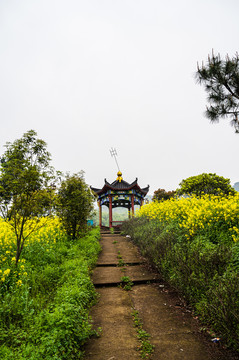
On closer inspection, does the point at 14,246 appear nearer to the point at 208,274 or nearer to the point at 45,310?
the point at 45,310

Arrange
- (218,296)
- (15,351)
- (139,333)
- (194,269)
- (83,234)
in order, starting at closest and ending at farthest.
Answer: (15,351) < (218,296) < (139,333) < (194,269) < (83,234)

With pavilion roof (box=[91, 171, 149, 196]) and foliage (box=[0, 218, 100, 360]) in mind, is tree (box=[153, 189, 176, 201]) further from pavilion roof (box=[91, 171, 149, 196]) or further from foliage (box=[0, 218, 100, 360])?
foliage (box=[0, 218, 100, 360])

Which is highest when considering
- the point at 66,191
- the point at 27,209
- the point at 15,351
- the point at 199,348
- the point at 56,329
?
the point at 66,191

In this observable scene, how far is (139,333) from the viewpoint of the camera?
3.11 metres

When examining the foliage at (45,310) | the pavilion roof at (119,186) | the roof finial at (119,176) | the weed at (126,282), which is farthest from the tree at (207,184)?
the foliage at (45,310)

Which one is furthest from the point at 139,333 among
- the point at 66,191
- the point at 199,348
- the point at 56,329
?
the point at 66,191

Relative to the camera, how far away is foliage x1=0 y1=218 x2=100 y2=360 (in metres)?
2.45

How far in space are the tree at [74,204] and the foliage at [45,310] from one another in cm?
263

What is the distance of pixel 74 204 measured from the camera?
8.43 metres

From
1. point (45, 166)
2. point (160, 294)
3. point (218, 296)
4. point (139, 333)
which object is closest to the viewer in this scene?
point (218, 296)

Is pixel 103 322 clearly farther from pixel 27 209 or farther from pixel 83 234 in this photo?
pixel 83 234

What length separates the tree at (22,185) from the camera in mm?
4945

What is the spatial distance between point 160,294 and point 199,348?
1.79m

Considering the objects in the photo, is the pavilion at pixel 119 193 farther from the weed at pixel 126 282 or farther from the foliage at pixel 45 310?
the weed at pixel 126 282
